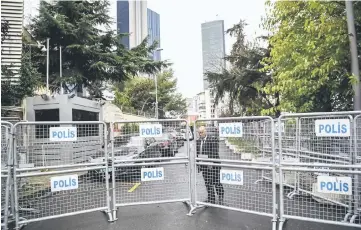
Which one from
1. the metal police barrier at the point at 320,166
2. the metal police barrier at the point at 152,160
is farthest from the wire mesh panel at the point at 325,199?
the metal police barrier at the point at 152,160

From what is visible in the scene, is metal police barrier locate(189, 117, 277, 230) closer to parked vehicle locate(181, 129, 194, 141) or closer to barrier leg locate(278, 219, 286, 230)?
parked vehicle locate(181, 129, 194, 141)

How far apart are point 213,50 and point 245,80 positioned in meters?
10.4

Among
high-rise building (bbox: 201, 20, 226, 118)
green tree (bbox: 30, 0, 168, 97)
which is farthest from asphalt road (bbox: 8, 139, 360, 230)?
high-rise building (bbox: 201, 20, 226, 118)

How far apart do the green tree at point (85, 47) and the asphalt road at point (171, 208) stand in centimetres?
1563

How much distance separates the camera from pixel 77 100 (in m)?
15.9

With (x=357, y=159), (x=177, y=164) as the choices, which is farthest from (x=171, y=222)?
(x=357, y=159)

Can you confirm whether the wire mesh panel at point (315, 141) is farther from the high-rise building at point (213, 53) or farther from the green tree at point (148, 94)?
the green tree at point (148, 94)

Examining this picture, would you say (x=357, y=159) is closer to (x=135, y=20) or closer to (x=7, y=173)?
(x=7, y=173)

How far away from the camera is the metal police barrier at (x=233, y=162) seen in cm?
593

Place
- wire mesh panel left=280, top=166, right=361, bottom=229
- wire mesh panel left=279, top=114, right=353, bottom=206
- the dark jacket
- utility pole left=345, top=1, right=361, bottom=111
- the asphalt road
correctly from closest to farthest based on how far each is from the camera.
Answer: wire mesh panel left=280, top=166, right=361, bottom=229 → wire mesh panel left=279, top=114, right=353, bottom=206 → the asphalt road → the dark jacket → utility pole left=345, top=1, right=361, bottom=111

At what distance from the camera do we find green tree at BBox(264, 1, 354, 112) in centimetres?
772

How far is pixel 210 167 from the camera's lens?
6.58 meters

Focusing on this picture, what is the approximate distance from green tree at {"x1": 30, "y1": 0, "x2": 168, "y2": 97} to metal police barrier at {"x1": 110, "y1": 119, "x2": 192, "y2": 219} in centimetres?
1557

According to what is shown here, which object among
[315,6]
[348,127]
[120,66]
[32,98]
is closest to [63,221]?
[348,127]
